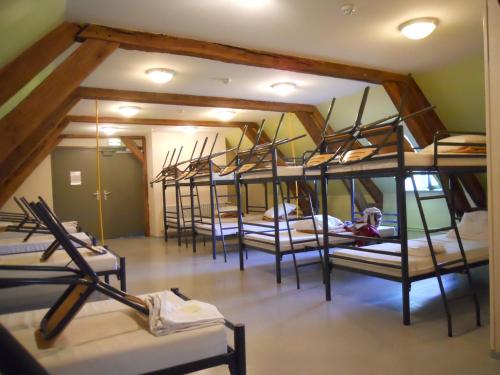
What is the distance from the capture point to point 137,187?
9.31 m

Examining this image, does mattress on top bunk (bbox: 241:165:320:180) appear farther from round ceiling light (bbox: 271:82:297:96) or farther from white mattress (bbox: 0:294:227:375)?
white mattress (bbox: 0:294:227:375)

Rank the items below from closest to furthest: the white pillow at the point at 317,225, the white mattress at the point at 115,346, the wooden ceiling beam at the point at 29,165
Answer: the white mattress at the point at 115,346 → the white pillow at the point at 317,225 → the wooden ceiling beam at the point at 29,165

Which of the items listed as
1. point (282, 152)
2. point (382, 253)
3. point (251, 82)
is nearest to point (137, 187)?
point (282, 152)

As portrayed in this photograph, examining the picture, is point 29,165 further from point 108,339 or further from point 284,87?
point 108,339

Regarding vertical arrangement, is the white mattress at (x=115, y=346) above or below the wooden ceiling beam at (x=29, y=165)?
below

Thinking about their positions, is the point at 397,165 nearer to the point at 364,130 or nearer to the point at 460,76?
the point at 364,130

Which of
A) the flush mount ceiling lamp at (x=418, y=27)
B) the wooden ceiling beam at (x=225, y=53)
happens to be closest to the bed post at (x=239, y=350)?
the wooden ceiling beam at (x=225, y=53)

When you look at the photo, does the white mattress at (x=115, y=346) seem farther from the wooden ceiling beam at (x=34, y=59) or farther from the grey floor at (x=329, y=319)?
the wooden ceiling beam at (x=34, y=59)

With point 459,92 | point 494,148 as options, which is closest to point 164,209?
point 459,92

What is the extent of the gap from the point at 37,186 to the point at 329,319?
24.1 ft

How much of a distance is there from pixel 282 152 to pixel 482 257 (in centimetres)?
561

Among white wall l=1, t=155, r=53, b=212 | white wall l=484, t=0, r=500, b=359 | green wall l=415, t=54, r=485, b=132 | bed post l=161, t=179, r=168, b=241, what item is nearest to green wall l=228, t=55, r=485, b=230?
green wall l=415, t=54, r=485, b=132

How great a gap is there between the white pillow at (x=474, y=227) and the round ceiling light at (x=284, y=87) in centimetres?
289

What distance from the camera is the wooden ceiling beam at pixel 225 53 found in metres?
3.48
